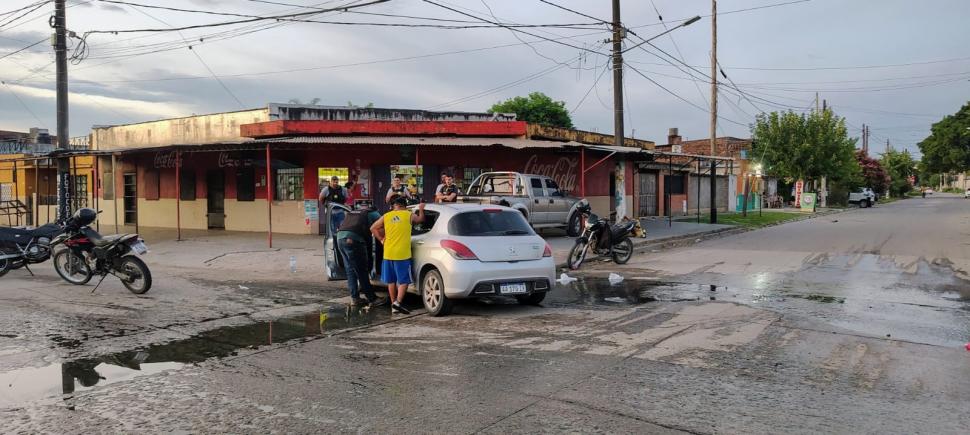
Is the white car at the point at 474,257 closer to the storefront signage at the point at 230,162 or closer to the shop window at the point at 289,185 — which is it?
the shop window at the point at 289,185

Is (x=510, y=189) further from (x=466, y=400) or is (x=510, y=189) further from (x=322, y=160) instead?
(x=466, y=400)

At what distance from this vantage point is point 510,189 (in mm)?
18453

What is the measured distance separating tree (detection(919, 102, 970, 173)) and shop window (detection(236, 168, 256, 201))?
7812cm

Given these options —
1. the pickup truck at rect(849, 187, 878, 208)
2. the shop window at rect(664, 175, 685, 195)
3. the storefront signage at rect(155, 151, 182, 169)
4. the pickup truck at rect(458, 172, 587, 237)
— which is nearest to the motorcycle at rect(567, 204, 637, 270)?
the pickup truck at rect(458, 172, 587, 237)

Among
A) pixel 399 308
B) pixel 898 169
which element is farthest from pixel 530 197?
pixel 898 169

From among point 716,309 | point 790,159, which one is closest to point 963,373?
point 716,309

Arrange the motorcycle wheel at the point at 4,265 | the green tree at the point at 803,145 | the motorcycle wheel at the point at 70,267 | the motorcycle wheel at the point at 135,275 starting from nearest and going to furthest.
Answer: the motorcycle wheel at the point at 135,275 < the motorcycle wheel at the point at 70,267 < the motorcycle wheel at the point at 4,265 < the green tree at the point at 803,145

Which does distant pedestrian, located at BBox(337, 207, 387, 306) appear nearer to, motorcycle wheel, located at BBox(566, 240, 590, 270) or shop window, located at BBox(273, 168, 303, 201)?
motorcycle wheel, located at BBox(566, 240, 590, 270)

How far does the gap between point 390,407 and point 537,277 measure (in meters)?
4.19

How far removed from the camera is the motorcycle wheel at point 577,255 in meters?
13.6

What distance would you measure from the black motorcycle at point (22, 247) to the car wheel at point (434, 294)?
289 inches

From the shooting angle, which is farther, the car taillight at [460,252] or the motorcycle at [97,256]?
the motorcycle at [97,256]

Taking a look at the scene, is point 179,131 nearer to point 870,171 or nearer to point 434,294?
point 434,294

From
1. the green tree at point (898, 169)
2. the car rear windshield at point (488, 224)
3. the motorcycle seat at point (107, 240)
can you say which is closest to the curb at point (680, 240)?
the car rear windshield at point (488, 224)
